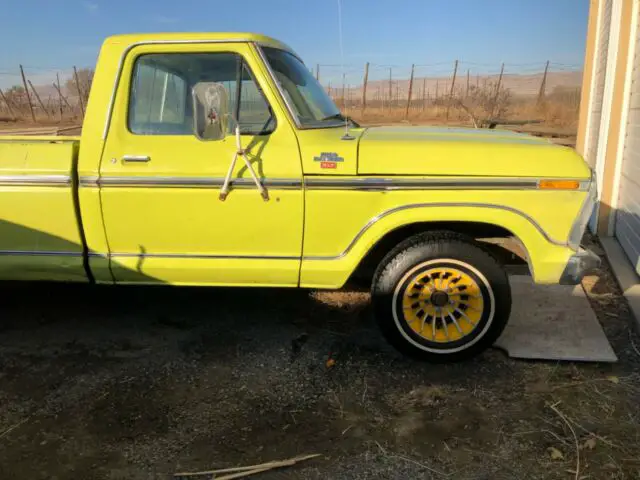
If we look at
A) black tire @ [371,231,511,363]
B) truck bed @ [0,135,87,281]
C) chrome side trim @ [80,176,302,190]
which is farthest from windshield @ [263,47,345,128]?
truck bed @ [0,135,87,281]

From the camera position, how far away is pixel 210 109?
3.19 metres

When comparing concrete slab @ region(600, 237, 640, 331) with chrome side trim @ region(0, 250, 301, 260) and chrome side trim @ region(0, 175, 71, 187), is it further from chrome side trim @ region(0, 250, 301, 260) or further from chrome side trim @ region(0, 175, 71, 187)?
chrome side trim @ region(0, 175, 71, 187)

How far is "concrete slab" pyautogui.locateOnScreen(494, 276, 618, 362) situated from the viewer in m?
3.72

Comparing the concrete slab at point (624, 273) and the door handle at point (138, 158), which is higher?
the door handle at point (138, 158)

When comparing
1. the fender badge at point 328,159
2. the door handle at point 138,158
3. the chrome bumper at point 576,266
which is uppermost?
the fender badge at point 328,159

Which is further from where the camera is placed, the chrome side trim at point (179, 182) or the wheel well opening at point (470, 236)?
the wheel well opening at point (470, 236)

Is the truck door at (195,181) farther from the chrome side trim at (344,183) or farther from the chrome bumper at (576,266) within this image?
the chrome bumper at (576,266)

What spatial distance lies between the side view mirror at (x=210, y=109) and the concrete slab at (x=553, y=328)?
95.3 inches

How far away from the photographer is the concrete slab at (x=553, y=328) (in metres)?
3.72

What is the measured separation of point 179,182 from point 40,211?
3.24 feet

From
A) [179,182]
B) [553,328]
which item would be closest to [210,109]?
[179,182]

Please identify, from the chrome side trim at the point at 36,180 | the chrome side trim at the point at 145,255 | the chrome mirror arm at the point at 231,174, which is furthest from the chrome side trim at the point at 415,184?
the chrome side trim at the point at 36,180

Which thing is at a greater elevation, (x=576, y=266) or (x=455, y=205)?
(x=455, y=205)

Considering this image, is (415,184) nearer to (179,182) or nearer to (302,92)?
(302,92)
